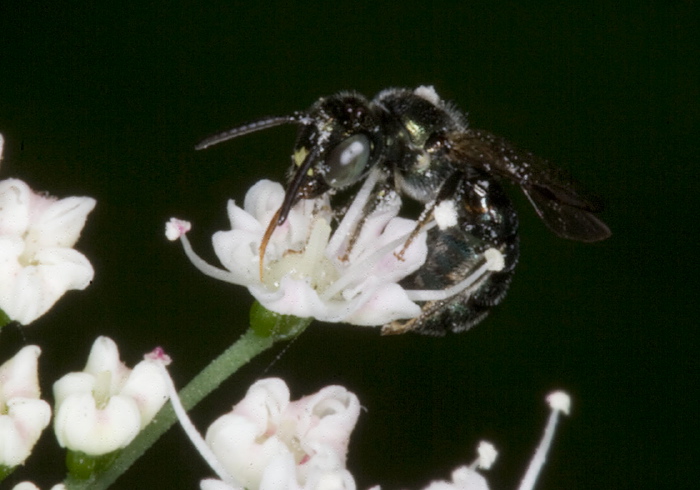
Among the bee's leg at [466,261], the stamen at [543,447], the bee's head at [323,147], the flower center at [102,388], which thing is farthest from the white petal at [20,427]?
the stamen at [543,447]

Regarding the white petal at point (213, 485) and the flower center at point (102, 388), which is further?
the flower center at point (102, 388)

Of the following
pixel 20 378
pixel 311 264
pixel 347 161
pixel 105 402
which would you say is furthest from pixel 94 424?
pixel 347 161

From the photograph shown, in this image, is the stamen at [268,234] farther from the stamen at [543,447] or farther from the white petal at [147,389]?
the stamen at [543,447]

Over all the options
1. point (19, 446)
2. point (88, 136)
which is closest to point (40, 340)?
point (88, 136)

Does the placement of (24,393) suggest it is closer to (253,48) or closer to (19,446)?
(19,446)

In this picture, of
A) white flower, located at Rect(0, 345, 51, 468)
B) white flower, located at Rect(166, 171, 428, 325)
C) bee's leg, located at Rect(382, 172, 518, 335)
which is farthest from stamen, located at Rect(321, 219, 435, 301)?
white flower, located at Rect(0, 345, 51, 468)

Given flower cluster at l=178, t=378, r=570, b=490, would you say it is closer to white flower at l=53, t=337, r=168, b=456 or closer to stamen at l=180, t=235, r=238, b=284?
white flower at l=53, t=337, r=168, b=456

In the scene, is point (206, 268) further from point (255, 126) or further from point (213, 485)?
point (213, 485)
